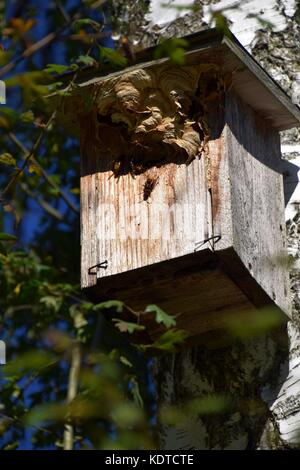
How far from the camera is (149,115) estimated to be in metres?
4.67

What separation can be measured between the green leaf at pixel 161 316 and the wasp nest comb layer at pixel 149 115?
1.66ft

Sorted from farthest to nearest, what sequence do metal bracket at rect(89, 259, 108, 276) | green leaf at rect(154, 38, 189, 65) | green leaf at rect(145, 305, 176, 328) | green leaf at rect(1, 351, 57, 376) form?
metal bracket at rect(89, 259, 108, 276) → green leaf at rect(145, 305, 176, 328) → green leaf at rect(154, 38, 189, 65) → green leaf at rect(1, 351, 57, 376)

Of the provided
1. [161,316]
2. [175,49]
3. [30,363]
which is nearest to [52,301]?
[161,316]

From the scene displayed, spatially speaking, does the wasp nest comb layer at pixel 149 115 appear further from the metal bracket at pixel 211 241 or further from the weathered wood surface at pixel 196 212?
the metal bracket at pixel 211 241

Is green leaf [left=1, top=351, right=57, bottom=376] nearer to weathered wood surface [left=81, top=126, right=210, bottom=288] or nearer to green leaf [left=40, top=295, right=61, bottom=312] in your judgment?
weathered wood surface [left=81, top=126, right=210, bottom=288]

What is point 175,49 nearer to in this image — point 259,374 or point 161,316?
point 161,316

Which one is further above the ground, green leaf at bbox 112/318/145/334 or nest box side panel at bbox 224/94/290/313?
nest box side panel at bbox 224/94/290/313

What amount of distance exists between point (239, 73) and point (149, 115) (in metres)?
0.33

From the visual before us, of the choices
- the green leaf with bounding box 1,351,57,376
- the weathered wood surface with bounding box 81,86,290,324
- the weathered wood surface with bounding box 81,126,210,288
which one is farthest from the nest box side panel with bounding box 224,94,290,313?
the green leaf with bounding box 1,351,57,376

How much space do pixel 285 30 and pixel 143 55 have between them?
2.27 feet

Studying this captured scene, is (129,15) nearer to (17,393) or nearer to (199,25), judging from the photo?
(199,25)

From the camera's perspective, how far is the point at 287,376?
450cm

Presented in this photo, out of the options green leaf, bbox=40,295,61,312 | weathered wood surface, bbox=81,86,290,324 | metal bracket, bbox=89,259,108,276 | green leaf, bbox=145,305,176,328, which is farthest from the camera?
green leaf, bbox=40,295,61,312

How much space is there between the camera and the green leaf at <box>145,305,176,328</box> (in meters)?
4.26
